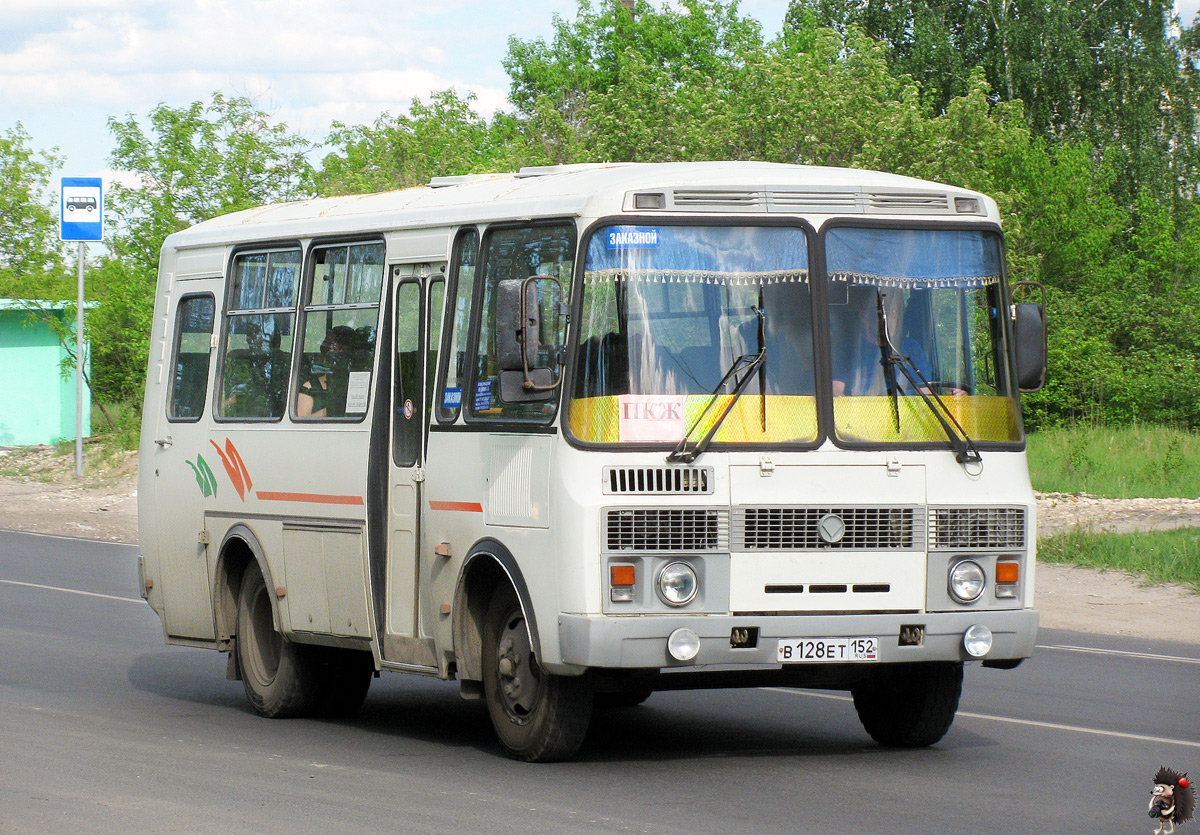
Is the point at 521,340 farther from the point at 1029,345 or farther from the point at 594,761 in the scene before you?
the point at 1029,345

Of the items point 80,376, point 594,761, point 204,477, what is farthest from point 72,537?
point 594,761

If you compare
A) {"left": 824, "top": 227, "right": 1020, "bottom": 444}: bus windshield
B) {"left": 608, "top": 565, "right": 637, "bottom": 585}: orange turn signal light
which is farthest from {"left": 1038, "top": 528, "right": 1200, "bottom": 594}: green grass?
{"left": 608, "top": 565, "right": 637, "bottom": 585}: orange turn signal light

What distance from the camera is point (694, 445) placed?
824 centimetres

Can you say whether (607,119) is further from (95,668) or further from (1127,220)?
(95,668)

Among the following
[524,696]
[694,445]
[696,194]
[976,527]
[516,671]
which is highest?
[696,194]

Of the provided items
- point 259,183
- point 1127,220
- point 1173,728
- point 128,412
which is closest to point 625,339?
point 1173,728

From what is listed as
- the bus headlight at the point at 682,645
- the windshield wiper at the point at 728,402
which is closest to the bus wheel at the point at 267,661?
the bus headlight at the point at 682,645

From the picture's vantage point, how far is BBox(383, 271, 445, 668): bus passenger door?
31.3ft

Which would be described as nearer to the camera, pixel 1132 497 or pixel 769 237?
pixel 769 237

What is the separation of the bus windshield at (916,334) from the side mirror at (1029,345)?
78 millimetres

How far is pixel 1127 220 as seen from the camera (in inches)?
1954

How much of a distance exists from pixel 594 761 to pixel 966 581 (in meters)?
1.99

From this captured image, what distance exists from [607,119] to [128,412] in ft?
46.5

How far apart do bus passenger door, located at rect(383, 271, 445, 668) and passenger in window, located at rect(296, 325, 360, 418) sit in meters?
0.54
